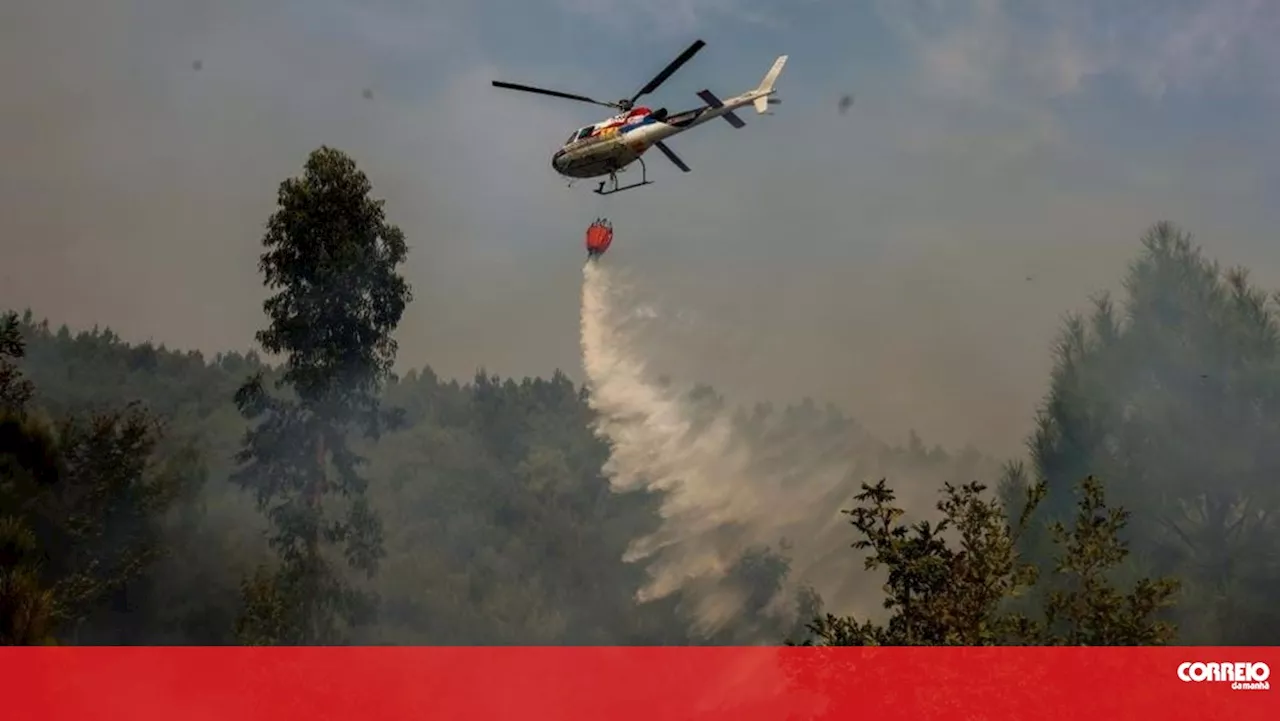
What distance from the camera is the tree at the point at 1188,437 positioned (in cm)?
4128

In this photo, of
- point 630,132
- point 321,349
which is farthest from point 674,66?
point 321,349

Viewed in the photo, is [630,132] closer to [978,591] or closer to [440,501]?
[978,591]

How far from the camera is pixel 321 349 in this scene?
4050cm

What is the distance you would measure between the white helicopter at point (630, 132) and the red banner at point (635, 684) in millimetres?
16064

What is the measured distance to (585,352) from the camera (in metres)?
43.1

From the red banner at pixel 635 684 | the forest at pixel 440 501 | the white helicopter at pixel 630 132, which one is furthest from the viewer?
the forest at pixel 440 501

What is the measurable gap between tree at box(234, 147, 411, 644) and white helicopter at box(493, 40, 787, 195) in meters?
8.83

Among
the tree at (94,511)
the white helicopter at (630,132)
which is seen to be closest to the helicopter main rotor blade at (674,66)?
the white helicopter at (630,132)

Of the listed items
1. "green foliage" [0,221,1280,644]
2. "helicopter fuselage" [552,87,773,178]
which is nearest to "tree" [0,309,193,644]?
"green foliage" [0,221,1280,644]

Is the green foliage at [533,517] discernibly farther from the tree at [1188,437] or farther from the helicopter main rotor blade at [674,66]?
the helicopter main rotor blade at [674,66]

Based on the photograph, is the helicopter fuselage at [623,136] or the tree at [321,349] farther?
the tree at [321,349]

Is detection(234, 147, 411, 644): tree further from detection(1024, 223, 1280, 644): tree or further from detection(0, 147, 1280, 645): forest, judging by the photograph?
detection(1024, 223, 1280, 644): tree

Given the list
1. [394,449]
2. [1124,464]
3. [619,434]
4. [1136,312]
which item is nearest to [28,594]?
[619,434]

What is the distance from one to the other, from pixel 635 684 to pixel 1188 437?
23614 mm
